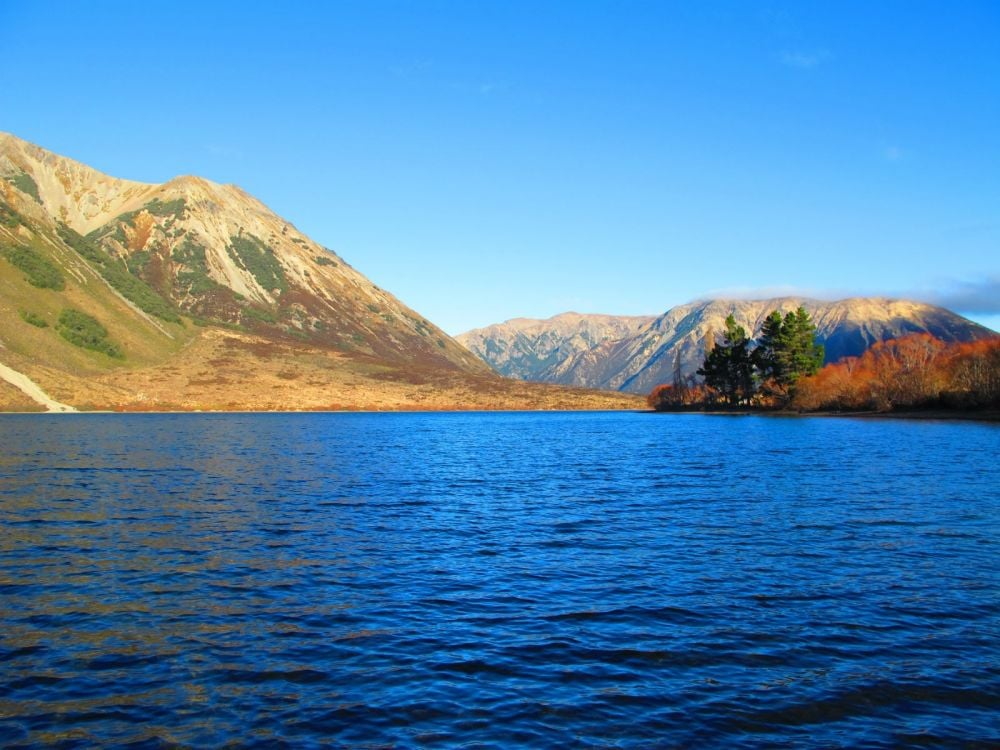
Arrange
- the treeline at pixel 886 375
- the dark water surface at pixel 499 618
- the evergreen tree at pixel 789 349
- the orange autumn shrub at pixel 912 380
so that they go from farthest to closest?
the evergreen tree at pixel 789 349 < the treeline at pixel 886 375 < the orange autumn shrub at pixel 912 380 < the dark water surface at pixel 499 618

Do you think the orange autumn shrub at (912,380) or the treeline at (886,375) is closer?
the orange autumn shrub at (912,380)

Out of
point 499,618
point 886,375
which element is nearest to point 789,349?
point 886,375

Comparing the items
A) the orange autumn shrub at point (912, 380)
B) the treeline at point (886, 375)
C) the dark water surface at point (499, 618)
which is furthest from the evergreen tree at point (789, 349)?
the dark water surface at point (499, 618)

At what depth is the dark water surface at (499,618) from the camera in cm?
1391

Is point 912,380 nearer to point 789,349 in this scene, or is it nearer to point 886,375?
point 886,375

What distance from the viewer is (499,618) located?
20094 millimetres

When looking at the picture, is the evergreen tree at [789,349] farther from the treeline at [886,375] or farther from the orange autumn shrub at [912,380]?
the orange autumn shrub at [912,380]

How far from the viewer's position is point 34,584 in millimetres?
23141

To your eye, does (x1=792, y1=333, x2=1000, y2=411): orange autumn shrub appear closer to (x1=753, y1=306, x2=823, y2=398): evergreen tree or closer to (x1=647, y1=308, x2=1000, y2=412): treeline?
(x1=647, y1=308, x2=1000, y2=412): treeline

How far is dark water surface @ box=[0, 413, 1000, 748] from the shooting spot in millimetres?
13906

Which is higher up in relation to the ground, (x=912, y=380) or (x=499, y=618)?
(x=912, y=380)

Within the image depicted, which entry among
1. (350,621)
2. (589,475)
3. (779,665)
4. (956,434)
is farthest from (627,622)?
(956,434)

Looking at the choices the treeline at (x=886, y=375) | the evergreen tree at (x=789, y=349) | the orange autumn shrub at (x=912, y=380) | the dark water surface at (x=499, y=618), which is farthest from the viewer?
the evergreen tree at (x=789, y=349)

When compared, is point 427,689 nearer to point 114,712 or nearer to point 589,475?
point 114,712
